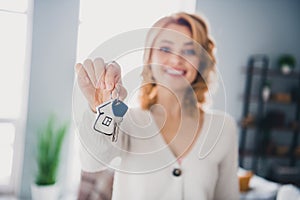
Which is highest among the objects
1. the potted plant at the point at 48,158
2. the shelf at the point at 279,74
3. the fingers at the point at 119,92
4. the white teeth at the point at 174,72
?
the shelf at the point at 279,74

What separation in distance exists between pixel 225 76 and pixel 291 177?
484 millimetres

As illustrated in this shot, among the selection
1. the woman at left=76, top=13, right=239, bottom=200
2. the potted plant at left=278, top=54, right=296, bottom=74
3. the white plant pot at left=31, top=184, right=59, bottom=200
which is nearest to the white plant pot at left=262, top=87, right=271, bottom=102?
the potted plant at left=278, top=54, right=296, bottom=74

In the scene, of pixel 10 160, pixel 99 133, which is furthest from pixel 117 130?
pixel 10 160

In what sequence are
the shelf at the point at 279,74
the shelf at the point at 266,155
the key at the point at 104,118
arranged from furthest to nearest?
1. the shelf at the point at 279,74
2. the shelf at the point at 266,155
3. the key at the point at 104,118

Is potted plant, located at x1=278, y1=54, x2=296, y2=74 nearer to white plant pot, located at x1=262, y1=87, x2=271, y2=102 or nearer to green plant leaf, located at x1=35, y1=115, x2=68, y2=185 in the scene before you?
white plant pot, located at x1=262, y1=87, x2=271, y2=102

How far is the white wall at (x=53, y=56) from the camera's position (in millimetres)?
753

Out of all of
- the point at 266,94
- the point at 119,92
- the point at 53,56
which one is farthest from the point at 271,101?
the point at 53,56

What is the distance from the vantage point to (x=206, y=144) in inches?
30.8

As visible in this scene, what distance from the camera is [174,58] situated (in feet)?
2.47

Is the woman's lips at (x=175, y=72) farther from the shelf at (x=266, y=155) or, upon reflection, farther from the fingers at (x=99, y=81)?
the shelf at (x=266, y=155)

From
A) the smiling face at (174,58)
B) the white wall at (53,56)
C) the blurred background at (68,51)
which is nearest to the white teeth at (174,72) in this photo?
the smiling face at (174,58)

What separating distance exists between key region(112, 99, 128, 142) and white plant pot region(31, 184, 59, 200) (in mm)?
257

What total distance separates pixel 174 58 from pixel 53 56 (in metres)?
0.30

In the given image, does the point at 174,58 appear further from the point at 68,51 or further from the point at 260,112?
the point at 260,112
